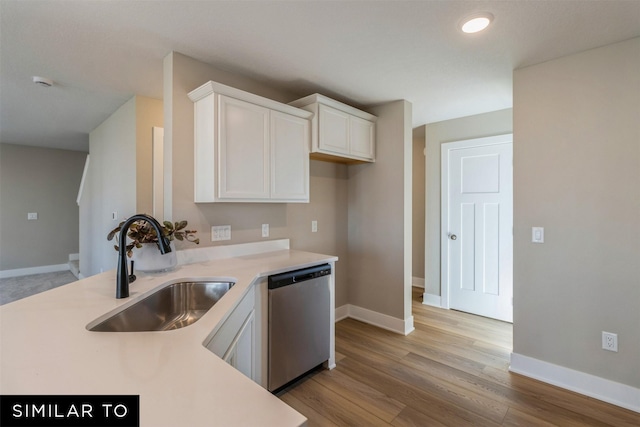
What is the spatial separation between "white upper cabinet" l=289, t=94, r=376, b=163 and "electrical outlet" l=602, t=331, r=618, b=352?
2.36m

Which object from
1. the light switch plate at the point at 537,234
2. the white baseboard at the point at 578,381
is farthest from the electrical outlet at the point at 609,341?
the light switch plate at the point at 537,234

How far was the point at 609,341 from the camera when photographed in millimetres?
2025

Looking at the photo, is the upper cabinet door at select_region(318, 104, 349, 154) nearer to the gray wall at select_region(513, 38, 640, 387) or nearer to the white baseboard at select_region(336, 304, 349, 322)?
the gray wall at select_region(513, 38, 640, 387)

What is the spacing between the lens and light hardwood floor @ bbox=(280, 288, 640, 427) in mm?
1865

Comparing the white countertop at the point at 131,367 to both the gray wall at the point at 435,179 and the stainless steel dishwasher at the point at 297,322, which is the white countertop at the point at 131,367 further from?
the gray wall at the point at 435,179

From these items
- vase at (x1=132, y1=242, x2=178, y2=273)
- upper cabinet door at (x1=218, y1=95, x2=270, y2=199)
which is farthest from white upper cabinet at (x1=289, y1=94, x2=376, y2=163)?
vase at (x1=132, y1=242, x2=178, y2=273)

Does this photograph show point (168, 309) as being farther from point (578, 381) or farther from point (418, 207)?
point (418, 207)

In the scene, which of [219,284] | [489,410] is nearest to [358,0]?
[219,284]

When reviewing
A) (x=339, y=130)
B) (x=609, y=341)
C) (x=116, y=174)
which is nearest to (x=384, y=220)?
(x=339, y=130)

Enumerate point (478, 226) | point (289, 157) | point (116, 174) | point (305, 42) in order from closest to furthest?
point (305, 42), point (289, 157), point (116, 174), point (478, 226)

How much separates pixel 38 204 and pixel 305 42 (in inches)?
259

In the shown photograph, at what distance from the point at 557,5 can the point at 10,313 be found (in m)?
2.95

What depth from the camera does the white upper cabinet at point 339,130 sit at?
268 cm

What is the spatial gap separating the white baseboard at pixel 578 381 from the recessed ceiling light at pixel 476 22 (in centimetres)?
243
